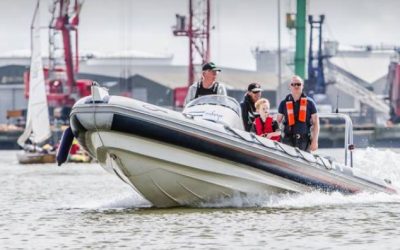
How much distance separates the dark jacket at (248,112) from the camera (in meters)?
18.5

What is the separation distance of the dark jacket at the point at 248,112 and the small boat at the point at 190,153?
0.86 feet

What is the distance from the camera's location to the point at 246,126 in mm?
18562

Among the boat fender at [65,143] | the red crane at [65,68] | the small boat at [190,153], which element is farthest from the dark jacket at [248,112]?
the red crane at [65,68]

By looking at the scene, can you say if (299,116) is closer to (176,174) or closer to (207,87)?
(207,87)

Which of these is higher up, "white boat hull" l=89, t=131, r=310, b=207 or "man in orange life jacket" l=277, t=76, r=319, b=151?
"man in orange life jacket" l=277, t=76, r=319, b=151

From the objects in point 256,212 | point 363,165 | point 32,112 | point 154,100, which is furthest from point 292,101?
point 154,100

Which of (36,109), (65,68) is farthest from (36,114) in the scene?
(65,68)

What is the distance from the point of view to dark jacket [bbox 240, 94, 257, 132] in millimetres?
18469

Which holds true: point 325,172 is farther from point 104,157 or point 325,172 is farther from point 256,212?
point 104,157

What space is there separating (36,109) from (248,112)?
4535 cm

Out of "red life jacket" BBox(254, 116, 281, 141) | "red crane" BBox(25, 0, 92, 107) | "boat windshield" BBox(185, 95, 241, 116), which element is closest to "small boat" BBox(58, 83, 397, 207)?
"boat windshield" BBox(185, 95, 241, 116)

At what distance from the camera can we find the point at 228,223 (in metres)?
16.3

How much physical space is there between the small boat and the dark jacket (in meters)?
0.26

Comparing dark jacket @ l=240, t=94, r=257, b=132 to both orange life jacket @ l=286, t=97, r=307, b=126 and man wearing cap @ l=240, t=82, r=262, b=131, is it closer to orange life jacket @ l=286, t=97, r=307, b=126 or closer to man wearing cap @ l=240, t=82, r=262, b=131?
man wearing cap @ l=240, t=82, r=262, b=131
